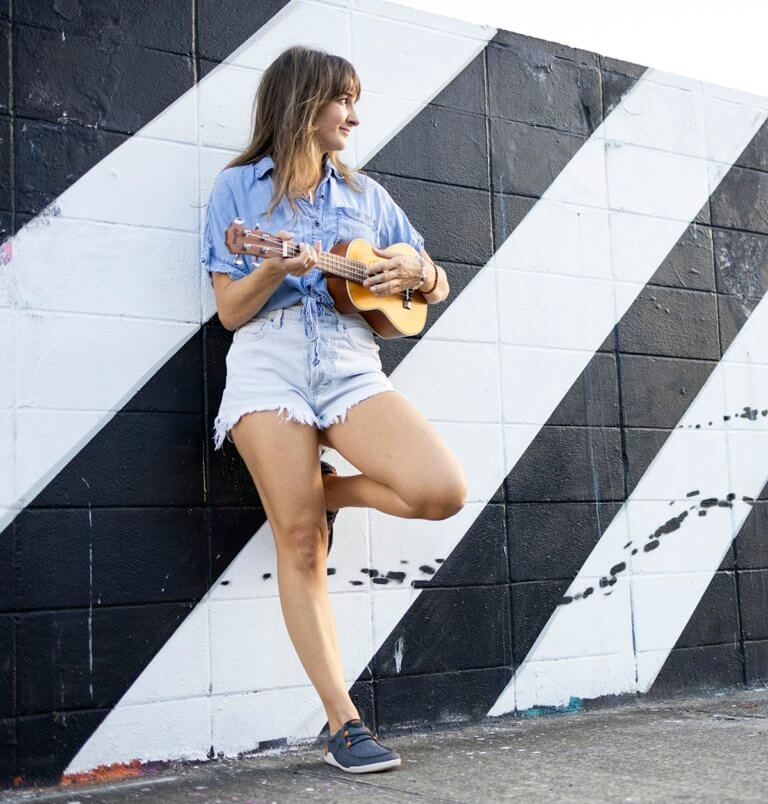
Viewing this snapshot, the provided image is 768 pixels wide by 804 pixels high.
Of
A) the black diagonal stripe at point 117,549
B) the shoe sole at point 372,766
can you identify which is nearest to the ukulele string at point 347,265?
the black diagonal stripe at point 117,549

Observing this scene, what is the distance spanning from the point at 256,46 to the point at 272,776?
2061mm

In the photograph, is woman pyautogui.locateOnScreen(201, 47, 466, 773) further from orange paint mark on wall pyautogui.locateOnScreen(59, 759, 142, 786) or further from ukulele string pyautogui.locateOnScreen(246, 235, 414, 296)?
orange paint mark on wall pyautogui.locateOnScreen(59, 759, 142, 786)

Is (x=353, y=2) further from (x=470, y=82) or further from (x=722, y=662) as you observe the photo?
(x=722, y=662)

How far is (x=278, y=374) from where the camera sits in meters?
2.74

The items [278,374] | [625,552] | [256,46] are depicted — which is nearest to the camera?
[278,374]

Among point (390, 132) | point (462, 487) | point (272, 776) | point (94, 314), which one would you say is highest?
point (390, 132)

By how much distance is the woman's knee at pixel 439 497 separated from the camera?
8.60 ft

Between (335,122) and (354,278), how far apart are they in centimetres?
47

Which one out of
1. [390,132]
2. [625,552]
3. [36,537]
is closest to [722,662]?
[625,552]

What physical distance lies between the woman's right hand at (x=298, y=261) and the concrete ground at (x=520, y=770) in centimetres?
120

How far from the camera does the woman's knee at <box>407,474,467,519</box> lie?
8.60 ft

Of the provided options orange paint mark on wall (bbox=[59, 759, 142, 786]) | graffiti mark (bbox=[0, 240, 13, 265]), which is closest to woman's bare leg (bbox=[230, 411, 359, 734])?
orange paint mark on wall (bbox=[59, 759, 142, 786])

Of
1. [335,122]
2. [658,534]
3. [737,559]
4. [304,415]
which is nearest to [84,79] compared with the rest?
[335,122]

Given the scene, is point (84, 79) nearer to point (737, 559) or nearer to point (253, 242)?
point (253, 242)
